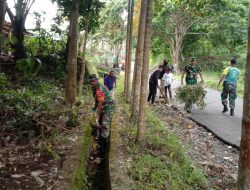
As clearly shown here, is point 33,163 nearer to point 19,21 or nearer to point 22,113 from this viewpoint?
point 22,113

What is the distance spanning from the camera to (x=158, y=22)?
28.8 meters

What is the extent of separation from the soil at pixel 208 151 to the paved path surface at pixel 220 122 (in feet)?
0.68

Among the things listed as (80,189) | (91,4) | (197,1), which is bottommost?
(80,189)

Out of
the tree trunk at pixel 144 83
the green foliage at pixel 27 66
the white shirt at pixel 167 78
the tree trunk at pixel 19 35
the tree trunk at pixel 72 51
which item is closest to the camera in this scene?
the tree trunk at pixel 144 83

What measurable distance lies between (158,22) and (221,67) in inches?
296

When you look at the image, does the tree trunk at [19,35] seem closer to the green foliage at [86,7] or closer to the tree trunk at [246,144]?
the green foliage at [86,7]

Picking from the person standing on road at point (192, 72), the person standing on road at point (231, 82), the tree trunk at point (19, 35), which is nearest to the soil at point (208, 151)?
the person standing on road at point (192, 72)

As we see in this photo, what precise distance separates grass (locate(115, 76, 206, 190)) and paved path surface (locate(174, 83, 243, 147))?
5.92 feet

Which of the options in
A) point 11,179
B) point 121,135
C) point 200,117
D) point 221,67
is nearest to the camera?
point 11,179

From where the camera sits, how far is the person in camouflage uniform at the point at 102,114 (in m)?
7.51

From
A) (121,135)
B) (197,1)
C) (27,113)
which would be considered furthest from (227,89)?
(27,113)

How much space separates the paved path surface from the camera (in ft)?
28.0

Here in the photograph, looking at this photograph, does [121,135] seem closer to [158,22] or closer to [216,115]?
[216,115]

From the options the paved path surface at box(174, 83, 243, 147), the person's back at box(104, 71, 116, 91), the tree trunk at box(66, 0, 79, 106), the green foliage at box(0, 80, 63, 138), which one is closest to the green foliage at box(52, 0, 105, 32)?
the person's back at box(104, 71, 116, 91)
